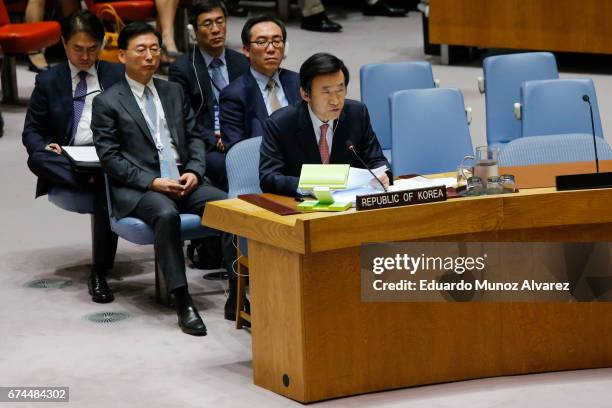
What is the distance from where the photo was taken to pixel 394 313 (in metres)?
4.72

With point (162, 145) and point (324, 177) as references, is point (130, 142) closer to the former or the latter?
point (162, 145)

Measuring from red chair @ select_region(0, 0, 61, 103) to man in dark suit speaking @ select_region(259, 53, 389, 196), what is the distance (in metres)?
5.00

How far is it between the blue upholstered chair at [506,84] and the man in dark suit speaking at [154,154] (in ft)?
6.25

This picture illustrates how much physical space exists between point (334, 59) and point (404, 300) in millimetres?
1091

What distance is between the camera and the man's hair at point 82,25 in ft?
20.2

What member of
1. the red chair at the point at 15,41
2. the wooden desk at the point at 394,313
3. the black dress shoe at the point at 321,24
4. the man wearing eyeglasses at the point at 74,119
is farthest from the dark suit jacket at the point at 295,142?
the black dress shoe at the point at 321,24

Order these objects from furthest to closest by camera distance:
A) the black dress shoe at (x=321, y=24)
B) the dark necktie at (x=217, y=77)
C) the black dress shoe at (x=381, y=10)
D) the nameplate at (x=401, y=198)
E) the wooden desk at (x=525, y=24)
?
1. the black dress shoe at (x=381, y=10)
2. the black dress shoe at (x=321, y=24)
3. the wooden desk at (x=525, y=24)
4. the dark necktie at (x=217, y=77)
5. the nameplate at (x=401, y=198)

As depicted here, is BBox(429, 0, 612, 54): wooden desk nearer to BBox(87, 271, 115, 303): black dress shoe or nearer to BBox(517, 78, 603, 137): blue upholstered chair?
BBox(517, 78, 603, 137): blue upholstered chair

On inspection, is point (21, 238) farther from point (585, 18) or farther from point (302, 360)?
point (585, 18)

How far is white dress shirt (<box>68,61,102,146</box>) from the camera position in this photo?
248 inches

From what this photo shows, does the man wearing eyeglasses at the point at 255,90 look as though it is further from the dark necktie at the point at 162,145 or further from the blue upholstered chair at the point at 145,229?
the blue upholstered chair at the point at 145,229

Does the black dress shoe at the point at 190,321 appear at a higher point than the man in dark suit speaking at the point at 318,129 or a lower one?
lower

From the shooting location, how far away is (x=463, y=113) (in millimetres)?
6461

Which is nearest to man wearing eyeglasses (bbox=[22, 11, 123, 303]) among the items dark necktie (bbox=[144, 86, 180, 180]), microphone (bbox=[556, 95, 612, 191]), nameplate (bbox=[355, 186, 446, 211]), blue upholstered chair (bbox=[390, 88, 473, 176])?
dark necktie (bbox=[144, 86, 180, 180])
